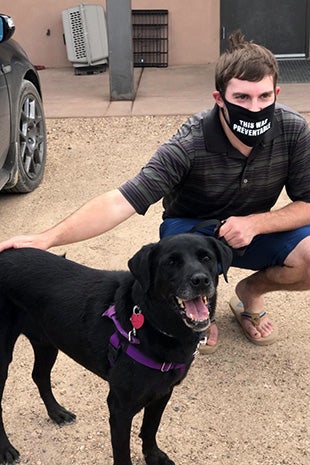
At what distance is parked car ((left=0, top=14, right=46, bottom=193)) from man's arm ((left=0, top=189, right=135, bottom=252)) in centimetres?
225

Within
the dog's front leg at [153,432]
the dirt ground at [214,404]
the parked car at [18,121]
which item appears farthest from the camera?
the parked car at [18,121]

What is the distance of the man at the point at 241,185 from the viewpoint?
10.8 ft

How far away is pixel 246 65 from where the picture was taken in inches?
129

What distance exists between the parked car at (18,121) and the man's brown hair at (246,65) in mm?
2449

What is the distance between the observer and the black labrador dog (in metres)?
2.57

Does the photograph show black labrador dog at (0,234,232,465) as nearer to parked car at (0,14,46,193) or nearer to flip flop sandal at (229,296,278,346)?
flip flop sandal at (229,296,278,346)

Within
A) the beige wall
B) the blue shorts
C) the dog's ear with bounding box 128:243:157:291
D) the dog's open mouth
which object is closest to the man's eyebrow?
the blue shorts

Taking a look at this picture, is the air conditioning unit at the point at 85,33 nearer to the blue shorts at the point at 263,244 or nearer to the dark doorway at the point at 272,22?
the dark doorway at the point at 272,22

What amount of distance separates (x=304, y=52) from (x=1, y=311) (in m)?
8.39

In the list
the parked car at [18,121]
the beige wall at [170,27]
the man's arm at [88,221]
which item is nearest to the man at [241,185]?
the man's arm at [88,221]

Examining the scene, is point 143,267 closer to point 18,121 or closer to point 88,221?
point 88,221

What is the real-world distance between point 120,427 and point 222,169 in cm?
144

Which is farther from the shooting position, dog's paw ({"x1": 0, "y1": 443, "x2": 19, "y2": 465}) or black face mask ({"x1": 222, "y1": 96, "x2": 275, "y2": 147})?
black face mask ({"x1": 222, "y1": 96, "x2": 275, "y2": 147})

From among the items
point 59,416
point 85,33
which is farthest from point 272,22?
point 59,416
